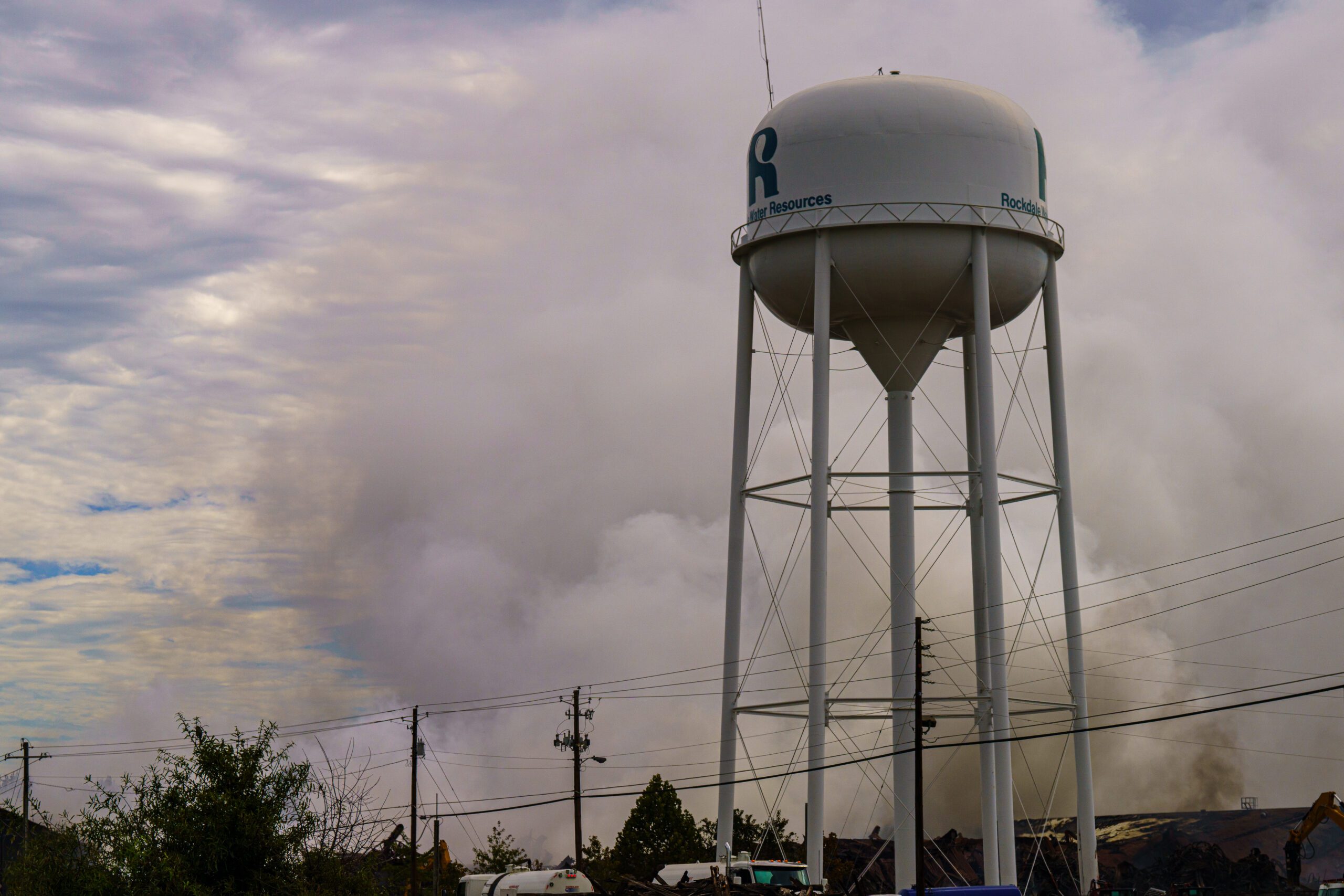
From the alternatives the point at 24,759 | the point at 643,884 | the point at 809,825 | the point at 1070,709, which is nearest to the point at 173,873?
the point at 643,884

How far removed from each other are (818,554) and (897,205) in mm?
7600

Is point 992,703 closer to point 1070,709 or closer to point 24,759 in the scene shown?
point 1070,709

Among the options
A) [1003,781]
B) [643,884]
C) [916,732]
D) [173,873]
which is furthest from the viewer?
[1003,781]

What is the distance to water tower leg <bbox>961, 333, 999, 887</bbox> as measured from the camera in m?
34.1

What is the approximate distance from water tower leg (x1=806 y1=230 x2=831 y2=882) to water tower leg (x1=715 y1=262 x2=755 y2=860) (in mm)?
2234

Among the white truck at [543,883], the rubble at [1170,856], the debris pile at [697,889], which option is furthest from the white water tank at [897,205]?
the rubble at [1170,856]

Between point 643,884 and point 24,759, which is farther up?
point 24,759

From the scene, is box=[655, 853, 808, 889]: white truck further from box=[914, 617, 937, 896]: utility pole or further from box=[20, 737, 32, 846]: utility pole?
box=[20, 737, 32, 846]: utility pole

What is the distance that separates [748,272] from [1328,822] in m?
33.6

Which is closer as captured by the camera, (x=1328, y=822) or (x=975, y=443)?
(x=975, y=443)

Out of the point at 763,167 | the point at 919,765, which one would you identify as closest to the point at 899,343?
the point at 763,167

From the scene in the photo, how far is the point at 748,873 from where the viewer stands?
3356 cm

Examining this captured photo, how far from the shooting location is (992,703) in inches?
1277

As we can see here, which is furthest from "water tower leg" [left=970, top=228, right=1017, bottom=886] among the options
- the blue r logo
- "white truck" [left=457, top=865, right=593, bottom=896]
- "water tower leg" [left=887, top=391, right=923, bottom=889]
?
"white truck" [left=457, top=865, right=593, bottom=896]
